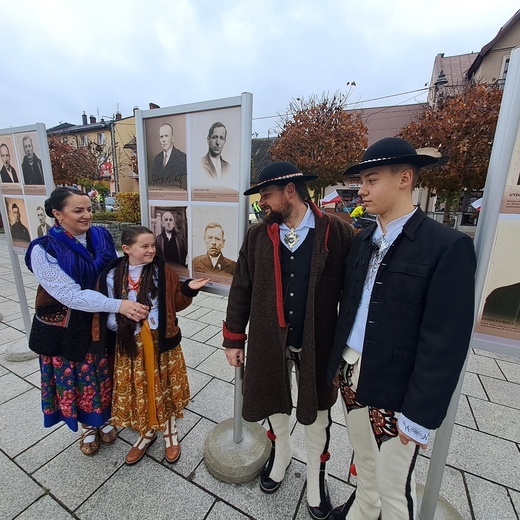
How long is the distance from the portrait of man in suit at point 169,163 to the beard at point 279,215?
2.34 ft

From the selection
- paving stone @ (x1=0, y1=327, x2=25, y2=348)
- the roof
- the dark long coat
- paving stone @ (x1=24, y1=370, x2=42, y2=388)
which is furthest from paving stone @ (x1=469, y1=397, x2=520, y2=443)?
the roof

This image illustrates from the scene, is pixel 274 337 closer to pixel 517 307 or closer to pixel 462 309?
pixel 462 309

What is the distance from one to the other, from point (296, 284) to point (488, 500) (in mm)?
1840

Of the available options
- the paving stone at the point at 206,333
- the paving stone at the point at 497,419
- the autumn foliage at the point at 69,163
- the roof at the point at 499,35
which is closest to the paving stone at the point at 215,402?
the paving stone at the point at 206,333

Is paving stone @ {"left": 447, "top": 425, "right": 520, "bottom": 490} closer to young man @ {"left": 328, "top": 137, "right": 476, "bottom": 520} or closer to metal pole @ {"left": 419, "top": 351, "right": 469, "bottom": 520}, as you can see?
metal pole @ {"left": 419, "top": 351, "right": 469, "bottom": 520}

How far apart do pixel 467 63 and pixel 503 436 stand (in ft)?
76.9

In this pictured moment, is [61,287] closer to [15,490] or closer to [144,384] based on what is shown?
[144,384]

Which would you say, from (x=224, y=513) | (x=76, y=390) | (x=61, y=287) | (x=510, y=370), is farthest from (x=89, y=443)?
(x=510, y=370)

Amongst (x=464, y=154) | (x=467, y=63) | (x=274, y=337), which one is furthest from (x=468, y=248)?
(x=467, y=63)

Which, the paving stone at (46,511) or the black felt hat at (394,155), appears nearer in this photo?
the black felt hat at (394,155)

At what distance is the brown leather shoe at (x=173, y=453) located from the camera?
191 centimetres

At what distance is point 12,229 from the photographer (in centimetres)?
300

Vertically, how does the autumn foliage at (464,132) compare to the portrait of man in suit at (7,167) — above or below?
above

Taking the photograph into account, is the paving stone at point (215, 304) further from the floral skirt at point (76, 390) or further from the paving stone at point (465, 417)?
the paving stone at point (465, 417)
